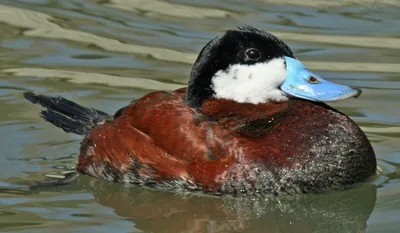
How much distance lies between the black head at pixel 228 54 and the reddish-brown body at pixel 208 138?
0.08 metres

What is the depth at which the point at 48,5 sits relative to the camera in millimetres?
9680

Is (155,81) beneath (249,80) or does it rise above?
beneath

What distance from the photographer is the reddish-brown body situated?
5.48 metres

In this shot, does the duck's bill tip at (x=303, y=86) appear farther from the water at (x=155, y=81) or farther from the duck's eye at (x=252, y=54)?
the water at (x=155, y=81)

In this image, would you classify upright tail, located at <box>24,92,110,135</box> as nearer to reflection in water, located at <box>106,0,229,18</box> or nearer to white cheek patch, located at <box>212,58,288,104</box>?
white cheek patch, located at <box>212,58,288,104</box>

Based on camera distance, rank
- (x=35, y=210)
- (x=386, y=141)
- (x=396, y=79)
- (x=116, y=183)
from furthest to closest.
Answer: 1. (x=396, y=79)
2. (x=386, y=141)
3. (x=116, y=183)
4. (x=35, y=210)

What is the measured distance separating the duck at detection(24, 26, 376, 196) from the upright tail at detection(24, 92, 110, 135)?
479 mm

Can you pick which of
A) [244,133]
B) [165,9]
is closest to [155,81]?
[165,9]

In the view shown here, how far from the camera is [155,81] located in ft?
25.5

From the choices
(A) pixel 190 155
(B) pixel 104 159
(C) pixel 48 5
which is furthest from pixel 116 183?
(C) pixel 48 5

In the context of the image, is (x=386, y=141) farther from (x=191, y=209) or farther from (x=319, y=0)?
(x=319, y=0)

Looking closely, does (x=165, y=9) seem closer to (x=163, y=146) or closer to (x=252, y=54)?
(x=252, y=54)

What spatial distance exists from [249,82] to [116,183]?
89 centimetres

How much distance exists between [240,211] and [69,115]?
4.78 ft
